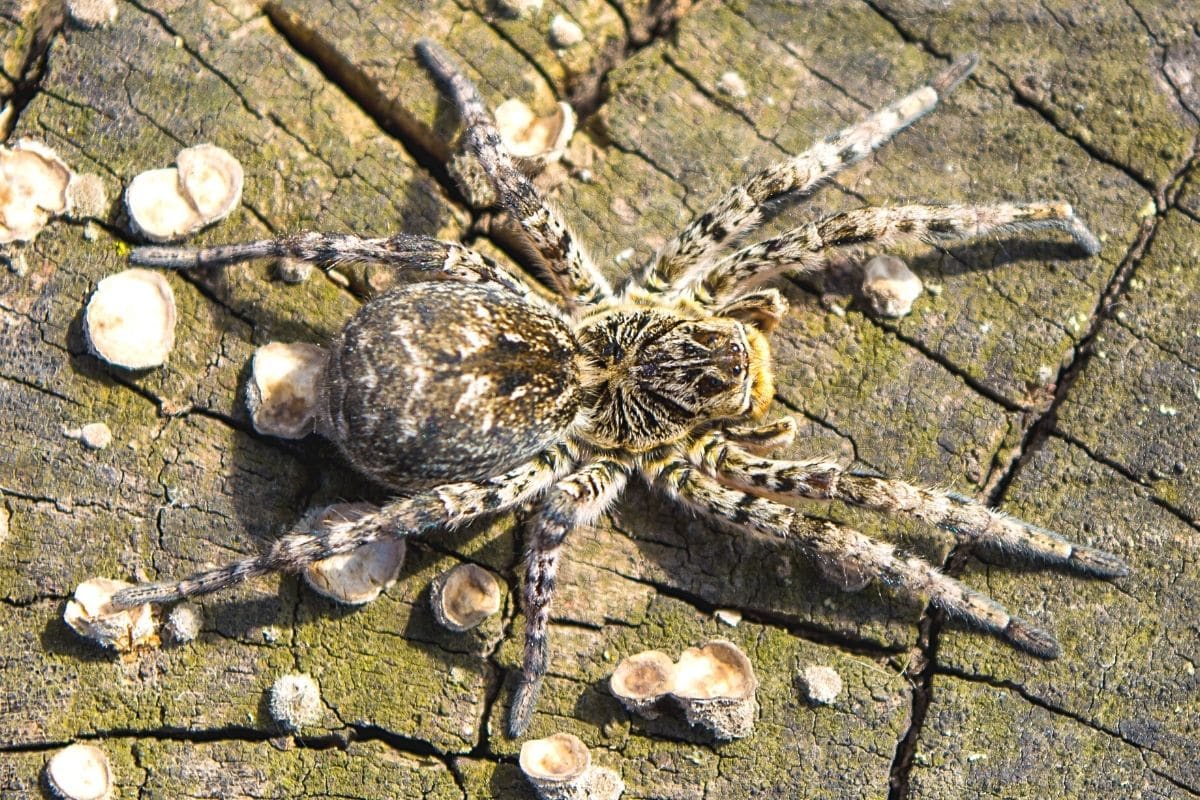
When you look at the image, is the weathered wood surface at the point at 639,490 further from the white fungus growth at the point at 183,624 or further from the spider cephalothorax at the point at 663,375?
the spider cephalothorax at the point at 663,375

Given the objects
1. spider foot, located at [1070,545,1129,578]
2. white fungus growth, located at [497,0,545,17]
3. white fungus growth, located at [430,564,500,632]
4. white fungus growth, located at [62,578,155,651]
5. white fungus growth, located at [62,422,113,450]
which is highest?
white fungus growth, located at [497,0,545,17]

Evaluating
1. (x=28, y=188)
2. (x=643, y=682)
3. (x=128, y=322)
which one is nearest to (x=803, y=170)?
(x=643, y=682)

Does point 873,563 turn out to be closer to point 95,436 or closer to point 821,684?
point 821,684

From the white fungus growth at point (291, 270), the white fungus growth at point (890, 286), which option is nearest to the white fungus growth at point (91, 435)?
the white fungus growth at point (291, 270)

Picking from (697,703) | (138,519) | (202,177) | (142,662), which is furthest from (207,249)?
(697,703)

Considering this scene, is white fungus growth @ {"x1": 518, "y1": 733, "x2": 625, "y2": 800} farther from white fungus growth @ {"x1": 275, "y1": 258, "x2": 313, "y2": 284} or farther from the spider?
white fungus growth @ {"x1": 275, "y1": 258, "x2": 313, "y2": 284}

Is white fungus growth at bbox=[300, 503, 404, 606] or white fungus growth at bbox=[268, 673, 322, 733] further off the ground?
white fungus growth at bbox=[300, 503, 404, 606]

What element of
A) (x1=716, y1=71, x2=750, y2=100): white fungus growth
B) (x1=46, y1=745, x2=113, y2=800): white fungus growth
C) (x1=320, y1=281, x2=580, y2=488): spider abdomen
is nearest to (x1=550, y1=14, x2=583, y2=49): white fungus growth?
(x1=716, y1=71, x2=750, y2=100): white fungus growth
